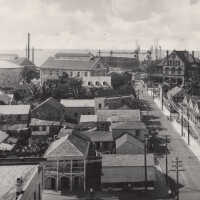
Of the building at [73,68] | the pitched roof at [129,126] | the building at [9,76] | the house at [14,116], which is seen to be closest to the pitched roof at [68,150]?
the pitched roof at [129,126]

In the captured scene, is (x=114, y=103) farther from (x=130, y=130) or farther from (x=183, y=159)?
(x=183, y=159)

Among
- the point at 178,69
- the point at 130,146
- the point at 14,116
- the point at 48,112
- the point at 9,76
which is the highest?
the point at 178,69

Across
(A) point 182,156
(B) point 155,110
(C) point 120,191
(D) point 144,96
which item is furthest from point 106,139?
(D) point 144,96

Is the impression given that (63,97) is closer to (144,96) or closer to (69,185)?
(144,96)

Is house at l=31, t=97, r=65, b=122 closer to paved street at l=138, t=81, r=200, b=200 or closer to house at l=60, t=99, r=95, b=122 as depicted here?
house at l=60, t=99, r=95, b=122

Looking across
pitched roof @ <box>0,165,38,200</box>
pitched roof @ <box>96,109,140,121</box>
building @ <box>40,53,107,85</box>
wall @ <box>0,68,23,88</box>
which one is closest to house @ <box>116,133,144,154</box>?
pitched roof @ <box>96,109,140,121</box>

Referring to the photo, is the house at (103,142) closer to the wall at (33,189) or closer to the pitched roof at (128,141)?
the pitched roof at (128,141)

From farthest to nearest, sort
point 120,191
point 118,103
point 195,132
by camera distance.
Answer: point 118,103
point 195,132
point 120,191

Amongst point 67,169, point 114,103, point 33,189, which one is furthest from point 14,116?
point 33,189
